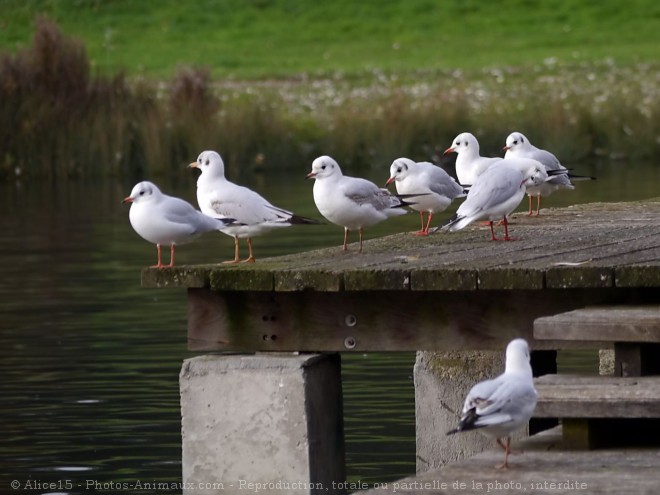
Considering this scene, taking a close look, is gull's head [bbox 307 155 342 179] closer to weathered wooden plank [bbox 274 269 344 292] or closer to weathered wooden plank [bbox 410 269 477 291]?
weathered wooden plank [bbox 274 269 344 292]

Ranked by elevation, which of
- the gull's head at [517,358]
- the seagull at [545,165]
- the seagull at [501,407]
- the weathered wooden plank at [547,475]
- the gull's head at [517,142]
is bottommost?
the weathered wooden plank at [547,475]

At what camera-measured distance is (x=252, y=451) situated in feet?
23.6

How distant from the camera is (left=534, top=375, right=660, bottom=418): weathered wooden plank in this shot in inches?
235

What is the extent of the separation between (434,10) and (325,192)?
4585 centimetres

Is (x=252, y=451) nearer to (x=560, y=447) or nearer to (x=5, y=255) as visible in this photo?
(x=560, y=447)

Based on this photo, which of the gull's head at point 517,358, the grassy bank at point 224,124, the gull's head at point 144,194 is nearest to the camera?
the gull's head at point 517,358

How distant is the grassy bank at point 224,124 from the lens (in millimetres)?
27953

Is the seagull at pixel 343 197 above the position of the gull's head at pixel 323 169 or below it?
below

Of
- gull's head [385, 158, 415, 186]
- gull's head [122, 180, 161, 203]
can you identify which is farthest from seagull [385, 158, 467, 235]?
gull's head [122, 180, 161, 203]

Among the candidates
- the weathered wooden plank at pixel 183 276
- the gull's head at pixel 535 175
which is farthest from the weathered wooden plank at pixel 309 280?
the gull's head at pixel 535 175

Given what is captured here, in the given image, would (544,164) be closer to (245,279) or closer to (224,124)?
(245,279)

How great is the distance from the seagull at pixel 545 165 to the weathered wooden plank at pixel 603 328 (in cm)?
363

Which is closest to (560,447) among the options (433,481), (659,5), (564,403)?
(564,403)

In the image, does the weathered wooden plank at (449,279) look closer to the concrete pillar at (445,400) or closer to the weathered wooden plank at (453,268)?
the weathered wooden plank at (453,268)
